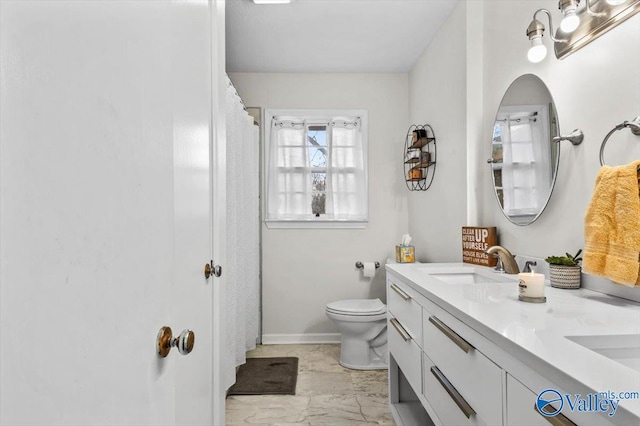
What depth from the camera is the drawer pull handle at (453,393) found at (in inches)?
40.6

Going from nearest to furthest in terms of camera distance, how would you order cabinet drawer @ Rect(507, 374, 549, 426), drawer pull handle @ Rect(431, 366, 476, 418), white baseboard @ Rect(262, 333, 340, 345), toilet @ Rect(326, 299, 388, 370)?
cabinet drawer @ Rect(507, 374, 549, 426), drawer pull handle @ Rect(431, 366, 476, 418), toilet @ Rect(326, 299, 388, 370), white baseboard @ Rect(262, 333, 340, 345)

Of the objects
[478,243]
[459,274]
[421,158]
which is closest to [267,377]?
[459,274]

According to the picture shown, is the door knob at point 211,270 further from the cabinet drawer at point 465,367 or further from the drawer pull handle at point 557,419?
the drawer pull handle at point 557,419

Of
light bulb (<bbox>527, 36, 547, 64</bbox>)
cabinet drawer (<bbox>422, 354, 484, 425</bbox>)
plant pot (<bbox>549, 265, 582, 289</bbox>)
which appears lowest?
cabinet drawer (<bbox>422, 354, 484, 425</bbox>)

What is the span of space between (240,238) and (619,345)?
215 centimetres

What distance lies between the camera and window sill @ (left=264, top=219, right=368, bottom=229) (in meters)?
3.42

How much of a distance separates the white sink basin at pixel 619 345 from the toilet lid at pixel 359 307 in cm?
194

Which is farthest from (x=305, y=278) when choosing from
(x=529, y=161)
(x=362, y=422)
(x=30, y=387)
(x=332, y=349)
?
(x=30, y=387)

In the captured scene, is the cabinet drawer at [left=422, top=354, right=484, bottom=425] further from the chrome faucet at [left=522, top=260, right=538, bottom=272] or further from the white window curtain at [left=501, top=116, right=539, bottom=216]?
the white window curtain at [left=501, top=116, right=539, bottom=216]

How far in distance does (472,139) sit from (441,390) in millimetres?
1472

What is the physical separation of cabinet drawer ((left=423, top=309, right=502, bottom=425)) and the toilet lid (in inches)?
52.0

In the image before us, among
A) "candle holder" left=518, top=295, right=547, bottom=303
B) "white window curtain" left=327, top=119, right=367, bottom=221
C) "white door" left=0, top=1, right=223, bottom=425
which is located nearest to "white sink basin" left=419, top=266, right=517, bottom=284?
"candle holder" left=518, top=295, right=547, bottom=303

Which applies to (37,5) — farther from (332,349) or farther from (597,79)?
(332,349)

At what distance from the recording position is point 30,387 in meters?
0.34
